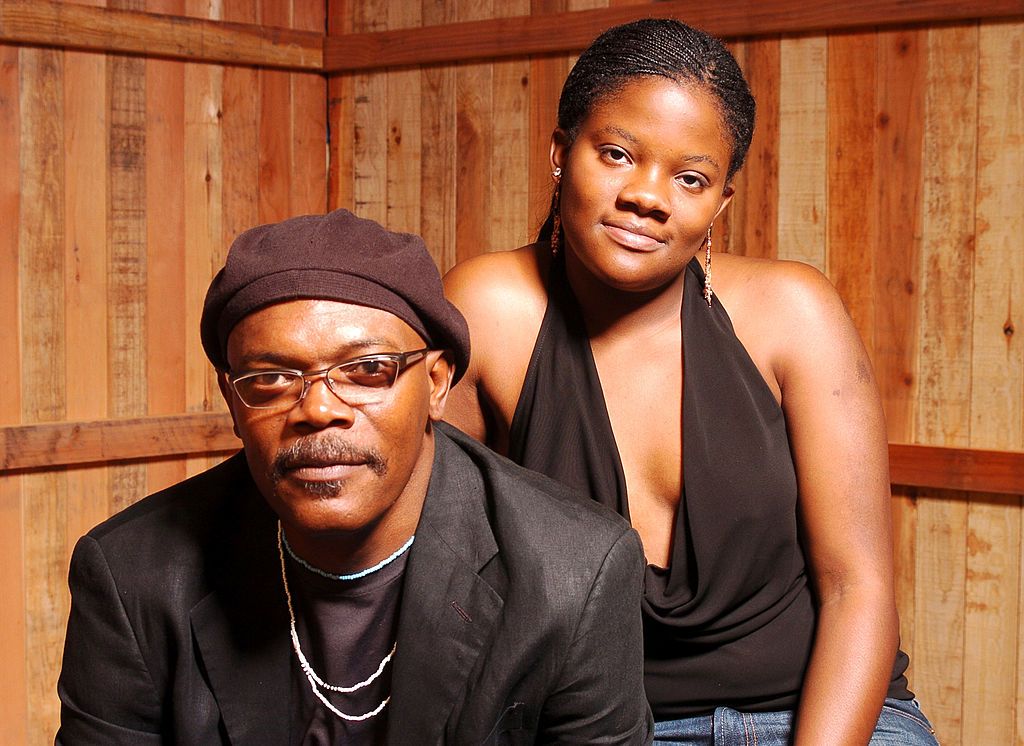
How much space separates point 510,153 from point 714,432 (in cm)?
192

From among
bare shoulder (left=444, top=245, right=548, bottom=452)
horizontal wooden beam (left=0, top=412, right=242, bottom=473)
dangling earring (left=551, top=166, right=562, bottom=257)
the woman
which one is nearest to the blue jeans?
the woman

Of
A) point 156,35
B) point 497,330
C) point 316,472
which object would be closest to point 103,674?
point 316,472

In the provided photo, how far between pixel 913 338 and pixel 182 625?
6.55ft

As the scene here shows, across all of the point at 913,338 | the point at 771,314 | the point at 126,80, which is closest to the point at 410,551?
the point at 771,314

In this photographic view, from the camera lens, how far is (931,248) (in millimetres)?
2834

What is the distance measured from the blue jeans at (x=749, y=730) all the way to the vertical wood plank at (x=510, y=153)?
1920 millimetres

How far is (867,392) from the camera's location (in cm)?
170

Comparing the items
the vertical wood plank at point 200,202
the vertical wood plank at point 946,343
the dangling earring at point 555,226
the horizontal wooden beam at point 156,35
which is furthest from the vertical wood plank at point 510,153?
the dangling earring at point 555,226

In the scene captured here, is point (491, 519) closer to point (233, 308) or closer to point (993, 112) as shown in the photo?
point (233, 308)

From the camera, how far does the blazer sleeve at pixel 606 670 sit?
1428 mm

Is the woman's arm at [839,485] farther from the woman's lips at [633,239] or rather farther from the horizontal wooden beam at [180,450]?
the horizontal wooden beam at [180,450]

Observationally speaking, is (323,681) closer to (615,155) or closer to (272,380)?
Answer: (272,380)

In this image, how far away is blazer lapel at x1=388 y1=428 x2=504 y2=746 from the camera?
142cm

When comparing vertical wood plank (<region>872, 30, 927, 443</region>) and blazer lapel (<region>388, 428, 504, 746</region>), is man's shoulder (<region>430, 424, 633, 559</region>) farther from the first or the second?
vertical wood plank (<region>872, 30, 927, 443</region>)
